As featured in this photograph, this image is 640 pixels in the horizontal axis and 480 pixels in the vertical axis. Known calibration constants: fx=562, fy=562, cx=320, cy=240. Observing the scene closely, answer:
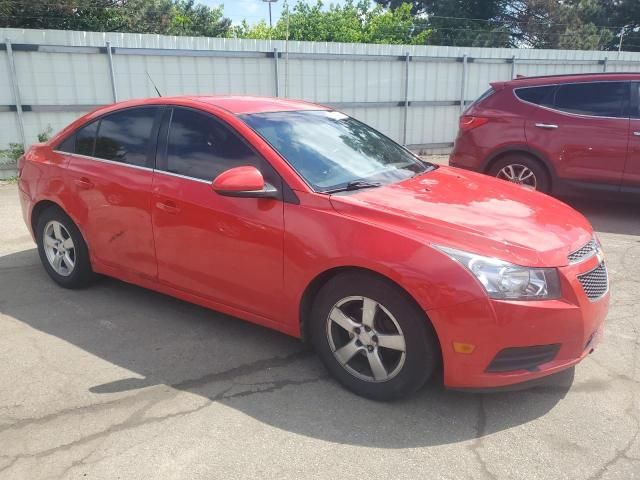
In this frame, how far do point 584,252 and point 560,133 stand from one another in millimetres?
4310

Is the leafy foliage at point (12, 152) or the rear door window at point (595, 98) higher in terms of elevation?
the rear door window at point (595, 98)

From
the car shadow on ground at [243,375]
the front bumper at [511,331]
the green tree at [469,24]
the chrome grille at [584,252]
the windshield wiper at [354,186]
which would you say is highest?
the green tree at [469,24]

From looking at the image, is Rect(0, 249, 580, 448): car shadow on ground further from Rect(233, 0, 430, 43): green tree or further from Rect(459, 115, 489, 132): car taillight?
Rect(233, 0, 430, 43): green tree

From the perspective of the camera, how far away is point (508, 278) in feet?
8.84

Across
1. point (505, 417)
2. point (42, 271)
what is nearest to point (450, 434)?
point (505, 417)

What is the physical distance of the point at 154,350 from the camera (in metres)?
3.68

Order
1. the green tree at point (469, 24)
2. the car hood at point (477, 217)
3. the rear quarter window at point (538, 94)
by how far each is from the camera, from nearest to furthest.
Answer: the car hood at point (477, 217) < the rear quarter window at point (538, 94) < the green tree at point (469, 24)

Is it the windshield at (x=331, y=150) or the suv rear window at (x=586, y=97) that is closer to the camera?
the windshield at (x=331, y=150)

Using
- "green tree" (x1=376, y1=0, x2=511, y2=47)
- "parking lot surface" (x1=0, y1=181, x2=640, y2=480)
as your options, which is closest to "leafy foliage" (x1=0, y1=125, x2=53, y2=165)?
"parking lot surface" (x1=0, y1=181, x2=640, y2=480)

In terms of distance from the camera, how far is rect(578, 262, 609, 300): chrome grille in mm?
2888

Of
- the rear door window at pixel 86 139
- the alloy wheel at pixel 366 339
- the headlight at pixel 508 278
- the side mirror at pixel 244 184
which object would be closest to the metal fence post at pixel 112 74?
the rear door window at pixel 86 139

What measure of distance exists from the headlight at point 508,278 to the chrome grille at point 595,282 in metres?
0.24

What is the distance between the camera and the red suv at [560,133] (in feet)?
21.8

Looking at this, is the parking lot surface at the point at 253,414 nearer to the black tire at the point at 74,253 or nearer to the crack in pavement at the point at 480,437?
the crack in pavement at the point at 480,437
